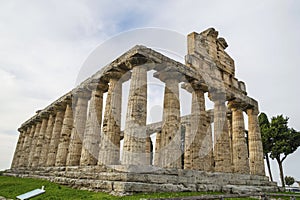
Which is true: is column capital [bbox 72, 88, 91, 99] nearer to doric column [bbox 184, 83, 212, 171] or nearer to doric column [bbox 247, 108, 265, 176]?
doric column [bbox 184, 83, 212, 171]

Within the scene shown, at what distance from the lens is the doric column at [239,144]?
2014 cm

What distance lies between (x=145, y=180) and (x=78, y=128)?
10.4 meters

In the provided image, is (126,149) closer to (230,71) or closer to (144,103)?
(144,103)

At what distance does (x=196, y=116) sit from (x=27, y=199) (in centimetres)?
1210

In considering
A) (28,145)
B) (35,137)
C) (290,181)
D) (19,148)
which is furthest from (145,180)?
(290,181)

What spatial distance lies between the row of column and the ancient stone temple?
0.06 meters

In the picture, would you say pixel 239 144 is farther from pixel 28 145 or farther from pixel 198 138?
pixel 28 145

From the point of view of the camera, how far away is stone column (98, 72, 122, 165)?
1549 cm

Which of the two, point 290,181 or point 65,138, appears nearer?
point 65,138

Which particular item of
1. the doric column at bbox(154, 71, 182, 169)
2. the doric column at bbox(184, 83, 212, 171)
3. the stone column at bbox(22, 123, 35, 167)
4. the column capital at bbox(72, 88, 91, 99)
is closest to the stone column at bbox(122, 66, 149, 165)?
the doric column at bbox(154, 71, 182, 169)

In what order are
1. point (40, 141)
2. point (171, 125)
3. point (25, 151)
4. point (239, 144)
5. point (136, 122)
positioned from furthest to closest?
point (25, 151) < point (40, 141) < point (239, 144) < point (171, 125) < point (136, 122)

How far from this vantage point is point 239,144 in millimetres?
20672

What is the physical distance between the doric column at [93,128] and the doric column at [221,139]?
9113 mm

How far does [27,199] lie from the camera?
10.7 metres
